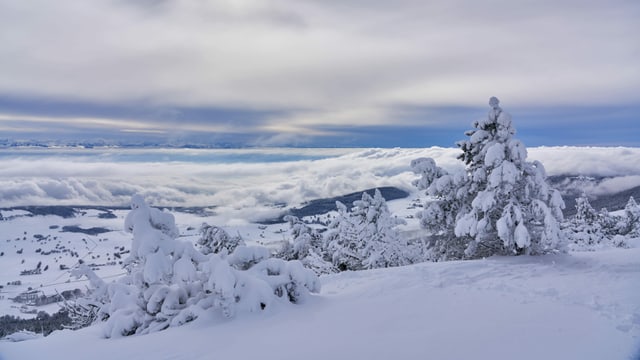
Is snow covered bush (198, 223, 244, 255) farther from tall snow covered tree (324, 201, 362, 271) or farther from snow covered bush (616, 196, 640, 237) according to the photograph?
snow covered bush (616, 196, 640, 237)

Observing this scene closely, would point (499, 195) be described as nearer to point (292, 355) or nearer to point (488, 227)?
point (488, 227)

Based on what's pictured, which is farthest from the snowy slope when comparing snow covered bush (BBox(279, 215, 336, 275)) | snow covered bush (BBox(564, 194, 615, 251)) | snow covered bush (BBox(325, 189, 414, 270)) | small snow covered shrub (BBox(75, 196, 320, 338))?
snow covered bush (BBox(564, 194, 615, 251))

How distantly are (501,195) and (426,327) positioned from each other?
32.3 feet

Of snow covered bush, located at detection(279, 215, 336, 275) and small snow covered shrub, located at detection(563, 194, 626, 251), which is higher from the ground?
small snow covered shrub, located at detection(563, 194, 626, 251)

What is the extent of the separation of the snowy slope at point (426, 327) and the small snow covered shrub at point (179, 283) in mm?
390

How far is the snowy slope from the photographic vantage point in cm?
724

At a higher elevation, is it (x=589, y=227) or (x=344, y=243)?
(x=589, y=227)

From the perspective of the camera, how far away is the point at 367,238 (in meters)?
27.4

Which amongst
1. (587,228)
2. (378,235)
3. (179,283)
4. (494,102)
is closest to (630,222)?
(587,228)

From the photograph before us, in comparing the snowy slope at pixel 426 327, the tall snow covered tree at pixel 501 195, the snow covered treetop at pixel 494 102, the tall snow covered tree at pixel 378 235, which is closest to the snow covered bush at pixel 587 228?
the tall snow covered tree at pixel 378 235

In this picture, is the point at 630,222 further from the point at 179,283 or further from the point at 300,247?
the point at 179,283

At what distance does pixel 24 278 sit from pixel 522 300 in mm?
184747

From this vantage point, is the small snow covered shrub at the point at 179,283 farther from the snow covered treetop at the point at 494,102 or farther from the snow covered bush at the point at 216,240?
the snow covered bush at the point at 216,240

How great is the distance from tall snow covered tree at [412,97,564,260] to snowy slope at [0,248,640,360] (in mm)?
2971
